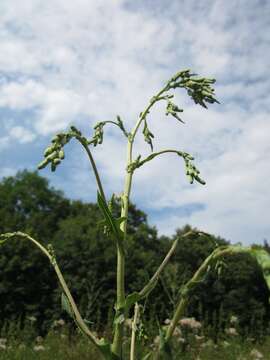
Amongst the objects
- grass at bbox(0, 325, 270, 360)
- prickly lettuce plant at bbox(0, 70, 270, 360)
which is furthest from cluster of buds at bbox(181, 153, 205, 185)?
grass at bbox(0, 325, 270, 360)

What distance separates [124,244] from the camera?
2682 mm

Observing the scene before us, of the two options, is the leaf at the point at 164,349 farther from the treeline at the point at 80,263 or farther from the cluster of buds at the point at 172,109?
the treeline at the point at 80,263

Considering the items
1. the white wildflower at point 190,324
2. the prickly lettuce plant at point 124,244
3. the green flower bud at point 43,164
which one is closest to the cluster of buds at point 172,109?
the prickly lettuce plant at point 124,244

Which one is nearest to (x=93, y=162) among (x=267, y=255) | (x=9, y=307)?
(x=267, y=255)

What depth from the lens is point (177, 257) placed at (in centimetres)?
5144

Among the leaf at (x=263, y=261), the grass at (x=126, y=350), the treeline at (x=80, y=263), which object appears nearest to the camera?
the leaf at (x=263, y=261)

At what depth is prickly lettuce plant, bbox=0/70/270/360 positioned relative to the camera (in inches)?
75.5

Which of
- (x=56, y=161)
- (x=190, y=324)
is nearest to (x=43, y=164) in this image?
(x=56, y=161)

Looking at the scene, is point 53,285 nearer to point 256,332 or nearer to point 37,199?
point 37,199

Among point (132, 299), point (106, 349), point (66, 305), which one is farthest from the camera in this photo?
point (66, 305)

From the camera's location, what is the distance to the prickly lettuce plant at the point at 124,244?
1.92 meters

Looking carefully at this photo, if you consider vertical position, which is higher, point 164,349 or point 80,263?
point 80,263

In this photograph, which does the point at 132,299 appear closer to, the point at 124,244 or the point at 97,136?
the point at 124,244

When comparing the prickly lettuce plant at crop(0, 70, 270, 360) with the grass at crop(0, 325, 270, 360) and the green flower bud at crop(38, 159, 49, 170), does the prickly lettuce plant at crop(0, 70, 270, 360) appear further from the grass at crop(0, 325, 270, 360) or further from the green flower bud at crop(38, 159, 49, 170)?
the grass at crop(0, 325, 270, 360)
